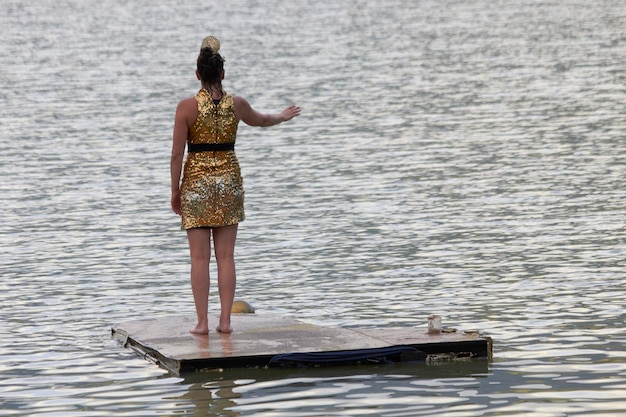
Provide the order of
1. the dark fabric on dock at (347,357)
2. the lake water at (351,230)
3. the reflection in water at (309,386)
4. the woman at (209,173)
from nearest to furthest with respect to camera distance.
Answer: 1. the reflection in water at (309,386)
2. the lake water at (351,230)
3. the dark fabric on dock at (347,357)
4. the woman at (209,173)

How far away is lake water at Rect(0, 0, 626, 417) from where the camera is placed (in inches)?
440

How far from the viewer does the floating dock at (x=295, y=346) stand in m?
11.5

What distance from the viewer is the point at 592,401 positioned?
1045 cm

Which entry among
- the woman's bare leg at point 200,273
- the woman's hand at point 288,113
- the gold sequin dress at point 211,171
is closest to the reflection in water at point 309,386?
the woman's bare leg at point 200,273

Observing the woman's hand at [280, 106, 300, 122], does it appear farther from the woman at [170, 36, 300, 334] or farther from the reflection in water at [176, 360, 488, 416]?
the reflection in water at [176, 360, 488, 416]

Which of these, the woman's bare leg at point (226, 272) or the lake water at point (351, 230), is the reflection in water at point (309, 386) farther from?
the woman's bare leg at point (226, 272)

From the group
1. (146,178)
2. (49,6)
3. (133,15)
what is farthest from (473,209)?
(49,6)

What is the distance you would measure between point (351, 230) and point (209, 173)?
656 cm

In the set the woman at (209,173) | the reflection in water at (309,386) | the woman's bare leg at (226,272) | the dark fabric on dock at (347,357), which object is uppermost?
the woman at (209,173)

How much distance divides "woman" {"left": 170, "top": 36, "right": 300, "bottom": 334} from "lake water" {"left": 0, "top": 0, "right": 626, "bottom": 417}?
88cm

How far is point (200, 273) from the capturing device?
1250 centimetres

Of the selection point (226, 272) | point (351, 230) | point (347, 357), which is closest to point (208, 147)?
point (226, 272)

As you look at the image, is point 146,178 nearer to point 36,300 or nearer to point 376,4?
point 36,300

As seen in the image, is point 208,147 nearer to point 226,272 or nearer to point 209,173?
point 209,173
